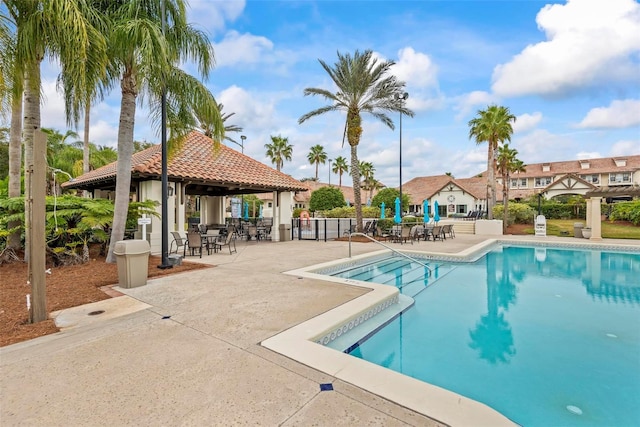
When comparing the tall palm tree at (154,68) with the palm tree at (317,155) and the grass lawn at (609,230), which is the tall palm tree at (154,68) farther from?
the palm tree at (317,155)

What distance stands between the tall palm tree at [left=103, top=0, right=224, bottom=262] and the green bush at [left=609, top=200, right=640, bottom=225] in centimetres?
2959

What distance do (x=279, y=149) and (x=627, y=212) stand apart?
39.4 m

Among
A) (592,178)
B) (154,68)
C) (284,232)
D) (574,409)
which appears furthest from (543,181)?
(154,68)

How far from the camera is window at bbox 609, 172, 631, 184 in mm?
40941

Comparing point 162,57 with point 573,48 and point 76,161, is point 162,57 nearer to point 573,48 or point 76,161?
point 573,48

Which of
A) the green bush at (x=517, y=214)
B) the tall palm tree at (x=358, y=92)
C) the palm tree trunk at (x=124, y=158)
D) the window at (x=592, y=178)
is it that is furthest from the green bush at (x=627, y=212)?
the palm tree trunk at (x=124, y=158)

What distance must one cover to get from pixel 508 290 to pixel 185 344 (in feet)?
26.8

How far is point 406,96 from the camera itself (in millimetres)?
17500

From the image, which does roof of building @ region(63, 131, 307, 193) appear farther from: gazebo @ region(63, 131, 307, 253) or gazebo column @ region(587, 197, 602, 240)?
gazebo column @ region(587, 197, 602, 240)

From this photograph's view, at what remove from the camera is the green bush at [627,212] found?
74.8ft

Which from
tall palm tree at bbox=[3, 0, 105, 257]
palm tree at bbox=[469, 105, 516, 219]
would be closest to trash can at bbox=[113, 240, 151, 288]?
tall palm tree at bbox=[3, 0, 105, 257]

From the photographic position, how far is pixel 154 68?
745cm

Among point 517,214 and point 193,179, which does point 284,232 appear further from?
point 517,214

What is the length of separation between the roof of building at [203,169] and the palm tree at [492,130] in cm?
1658
